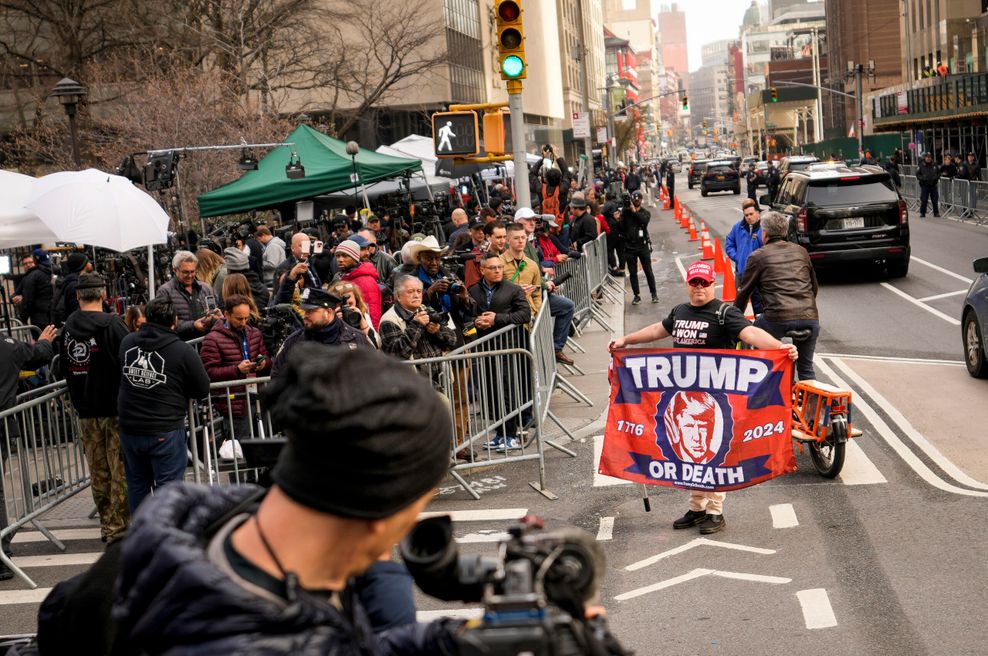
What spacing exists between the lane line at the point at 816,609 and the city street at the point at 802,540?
0.05 feet

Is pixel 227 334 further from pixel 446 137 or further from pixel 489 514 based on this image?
pixel 446 137

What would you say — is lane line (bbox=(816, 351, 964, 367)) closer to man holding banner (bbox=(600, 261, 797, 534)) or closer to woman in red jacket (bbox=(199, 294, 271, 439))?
man holding banner (bbox=(600, 261, 797, 534))

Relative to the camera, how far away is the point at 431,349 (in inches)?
Answer: 394

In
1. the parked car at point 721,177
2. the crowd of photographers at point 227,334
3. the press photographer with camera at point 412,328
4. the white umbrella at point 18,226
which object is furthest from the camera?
the parked car at point 721,177

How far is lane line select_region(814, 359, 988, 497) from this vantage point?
28.4ft

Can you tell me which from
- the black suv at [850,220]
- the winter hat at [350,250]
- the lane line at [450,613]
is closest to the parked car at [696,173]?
the black suv at [850,220]

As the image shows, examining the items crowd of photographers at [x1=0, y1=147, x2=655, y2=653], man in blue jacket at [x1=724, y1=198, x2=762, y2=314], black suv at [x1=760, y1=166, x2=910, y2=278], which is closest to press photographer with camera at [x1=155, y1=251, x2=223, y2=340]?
crowd of photographers at [x1=0, y1=147, x2=655, y2=653]

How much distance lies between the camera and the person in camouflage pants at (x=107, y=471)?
886 cm

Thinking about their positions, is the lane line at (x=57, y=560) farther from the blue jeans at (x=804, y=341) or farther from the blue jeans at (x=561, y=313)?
the blue jeans at (x=561, y=313)

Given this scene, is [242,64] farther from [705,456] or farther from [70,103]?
[705,456]

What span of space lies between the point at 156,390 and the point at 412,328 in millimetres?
2348

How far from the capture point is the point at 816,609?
6500 mm

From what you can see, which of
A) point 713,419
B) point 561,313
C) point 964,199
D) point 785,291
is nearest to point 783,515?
point 713,419

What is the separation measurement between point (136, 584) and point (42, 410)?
8233mm
